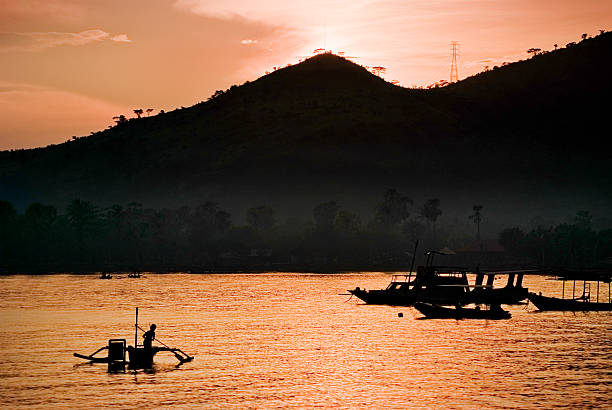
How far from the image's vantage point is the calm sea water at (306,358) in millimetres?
74250

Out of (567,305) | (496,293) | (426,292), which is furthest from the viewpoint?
(496,293)

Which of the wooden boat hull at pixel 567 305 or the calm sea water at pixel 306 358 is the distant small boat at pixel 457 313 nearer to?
the calm sea water at pixel 306 358

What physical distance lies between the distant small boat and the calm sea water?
1.33 m

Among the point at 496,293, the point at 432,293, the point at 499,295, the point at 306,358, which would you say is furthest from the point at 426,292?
the point at 306,358

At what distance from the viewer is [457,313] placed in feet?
419

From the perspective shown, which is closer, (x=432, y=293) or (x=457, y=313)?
(x=457, y=313)

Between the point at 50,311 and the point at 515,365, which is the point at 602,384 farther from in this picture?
the point at 50,311

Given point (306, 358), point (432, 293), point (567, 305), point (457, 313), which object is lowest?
point (306, 358)

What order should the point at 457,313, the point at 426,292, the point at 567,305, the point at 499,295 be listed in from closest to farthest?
the point at 457,313 → the point at 567,305 → the point at 426,292 → the point at 499,295

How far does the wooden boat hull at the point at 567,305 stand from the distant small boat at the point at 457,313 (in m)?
15.0

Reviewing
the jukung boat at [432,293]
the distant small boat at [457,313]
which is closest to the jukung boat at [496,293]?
the jukung boat at [432,293]

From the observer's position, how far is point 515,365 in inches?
3617

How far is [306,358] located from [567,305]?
61.4 m

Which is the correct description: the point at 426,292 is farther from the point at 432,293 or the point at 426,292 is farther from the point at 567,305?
the point at 567,305
